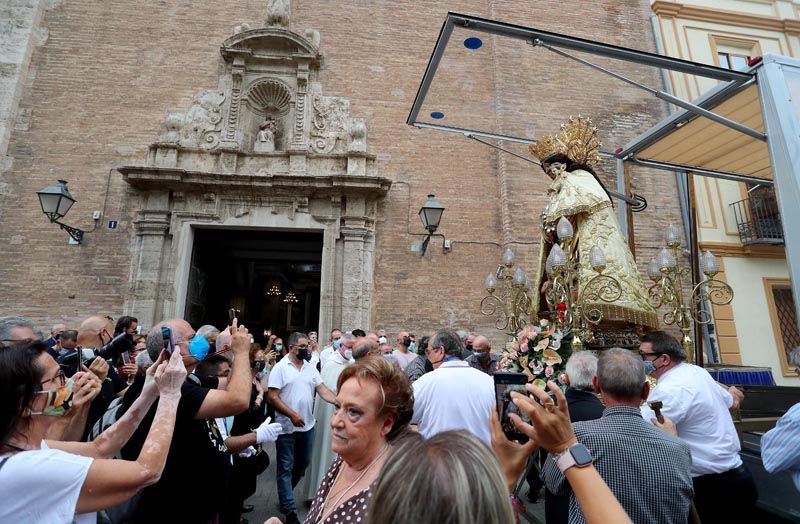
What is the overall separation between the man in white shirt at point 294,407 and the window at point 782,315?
10083 mm

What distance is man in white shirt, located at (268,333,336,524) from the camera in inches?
167

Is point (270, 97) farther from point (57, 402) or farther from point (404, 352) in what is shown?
point (57, 402)

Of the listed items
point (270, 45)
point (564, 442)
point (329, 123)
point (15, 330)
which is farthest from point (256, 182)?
point (564, 442)

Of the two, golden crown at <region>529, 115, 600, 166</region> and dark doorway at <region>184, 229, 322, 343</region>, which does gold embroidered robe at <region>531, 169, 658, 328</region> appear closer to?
golden crown at <region>529, 115, 600, 166</region>

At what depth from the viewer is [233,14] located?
425 inches

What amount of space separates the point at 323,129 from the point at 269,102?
1.68m

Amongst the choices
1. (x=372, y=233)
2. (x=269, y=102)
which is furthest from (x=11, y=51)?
(x=372, y=233)

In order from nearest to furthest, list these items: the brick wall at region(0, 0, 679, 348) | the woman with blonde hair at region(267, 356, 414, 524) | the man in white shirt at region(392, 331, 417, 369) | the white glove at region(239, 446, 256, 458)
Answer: the woman with blonde hair at region(267, 356, 414, 524), the white glove at region(239, 446, 256, 458), the man in white shirt at region(392, 331, 417, 369), the brick wall at region(0, 0, 679, 348)

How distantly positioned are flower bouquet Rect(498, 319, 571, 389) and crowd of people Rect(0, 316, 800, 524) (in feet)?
1.19

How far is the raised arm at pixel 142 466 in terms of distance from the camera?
1.37 m

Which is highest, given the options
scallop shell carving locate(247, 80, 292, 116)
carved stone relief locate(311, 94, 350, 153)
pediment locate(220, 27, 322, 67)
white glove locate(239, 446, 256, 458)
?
pediment locate(220, 27, 322, 67)

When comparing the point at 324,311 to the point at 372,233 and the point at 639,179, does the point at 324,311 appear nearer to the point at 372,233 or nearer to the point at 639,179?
the point at 372,233

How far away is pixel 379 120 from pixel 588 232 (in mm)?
6980

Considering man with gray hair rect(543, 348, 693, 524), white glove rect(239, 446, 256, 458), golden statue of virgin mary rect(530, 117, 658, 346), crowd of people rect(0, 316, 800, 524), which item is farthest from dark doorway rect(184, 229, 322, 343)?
man with gray hair rect(543, 348, 693, 524)
